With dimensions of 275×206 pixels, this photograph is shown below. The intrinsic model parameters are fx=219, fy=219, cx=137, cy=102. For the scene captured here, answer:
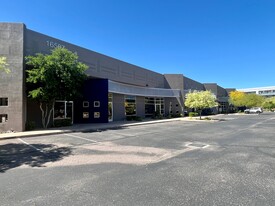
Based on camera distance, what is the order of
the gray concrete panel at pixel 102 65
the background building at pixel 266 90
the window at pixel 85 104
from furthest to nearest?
1. the background building at pixel 266 90
2. the window at pixel 85 104
3. the gray concrete panel at pixel 102 65

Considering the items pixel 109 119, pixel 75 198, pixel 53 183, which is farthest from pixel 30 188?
pixel 109 119

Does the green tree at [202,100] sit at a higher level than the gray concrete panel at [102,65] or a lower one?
lower

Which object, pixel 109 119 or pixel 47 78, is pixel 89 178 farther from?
pixel 109 119

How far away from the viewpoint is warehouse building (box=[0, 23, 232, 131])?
16578mm

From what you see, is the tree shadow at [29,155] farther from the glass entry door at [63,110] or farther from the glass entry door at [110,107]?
the glass entry door at [110,107]

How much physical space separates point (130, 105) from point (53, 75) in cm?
1558

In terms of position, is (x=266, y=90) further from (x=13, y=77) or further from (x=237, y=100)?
(x=13, y=77)

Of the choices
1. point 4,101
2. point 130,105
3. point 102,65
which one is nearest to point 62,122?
point 4,101

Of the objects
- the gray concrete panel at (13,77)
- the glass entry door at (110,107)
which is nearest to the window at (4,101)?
the gray concrete panel at (13,77)

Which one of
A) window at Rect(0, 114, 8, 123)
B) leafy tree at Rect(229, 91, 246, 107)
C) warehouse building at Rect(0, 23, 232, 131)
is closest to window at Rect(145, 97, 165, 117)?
warehouse building at Rect(0, 23, 232, 131)

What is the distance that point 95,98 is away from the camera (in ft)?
80.8

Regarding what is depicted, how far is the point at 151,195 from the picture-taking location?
473cm

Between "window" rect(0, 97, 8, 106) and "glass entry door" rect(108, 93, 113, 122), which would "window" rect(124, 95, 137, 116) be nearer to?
"glass entry door" rect(108, 93, 113, 122)

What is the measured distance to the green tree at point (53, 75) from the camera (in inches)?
655
